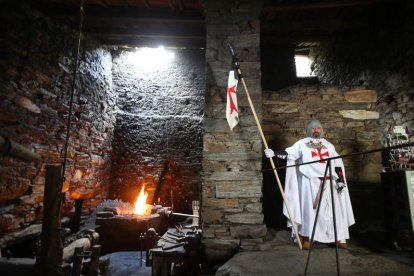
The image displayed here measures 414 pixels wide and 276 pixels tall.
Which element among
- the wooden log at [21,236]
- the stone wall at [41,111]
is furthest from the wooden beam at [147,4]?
the wooden log at [21,236]

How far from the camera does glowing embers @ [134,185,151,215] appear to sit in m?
6.84

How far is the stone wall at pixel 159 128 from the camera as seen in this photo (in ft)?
25.0

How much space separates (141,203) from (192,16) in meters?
5.11

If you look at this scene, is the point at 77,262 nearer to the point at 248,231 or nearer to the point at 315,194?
the point at 248,231

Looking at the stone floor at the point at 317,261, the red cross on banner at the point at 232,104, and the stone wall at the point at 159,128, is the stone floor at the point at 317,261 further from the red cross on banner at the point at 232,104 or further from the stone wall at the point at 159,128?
the stone wall at the point at 159,128

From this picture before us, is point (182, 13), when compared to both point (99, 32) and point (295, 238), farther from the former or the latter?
point (295, 238)

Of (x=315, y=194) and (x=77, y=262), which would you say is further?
(x=77, y=262)

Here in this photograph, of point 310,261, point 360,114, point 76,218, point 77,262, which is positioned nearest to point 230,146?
point 310,261

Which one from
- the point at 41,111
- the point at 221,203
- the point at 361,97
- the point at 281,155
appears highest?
the point at 361,97

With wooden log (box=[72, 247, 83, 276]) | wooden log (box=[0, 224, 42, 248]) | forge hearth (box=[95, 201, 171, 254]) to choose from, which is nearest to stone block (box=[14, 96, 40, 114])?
wooden log (box=[0, 224, 42, 248])

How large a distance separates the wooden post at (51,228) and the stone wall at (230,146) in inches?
64.9

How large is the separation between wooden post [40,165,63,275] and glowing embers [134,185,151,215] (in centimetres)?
411

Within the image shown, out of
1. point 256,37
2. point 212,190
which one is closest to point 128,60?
point 256,37

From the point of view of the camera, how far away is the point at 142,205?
7.18 metres
